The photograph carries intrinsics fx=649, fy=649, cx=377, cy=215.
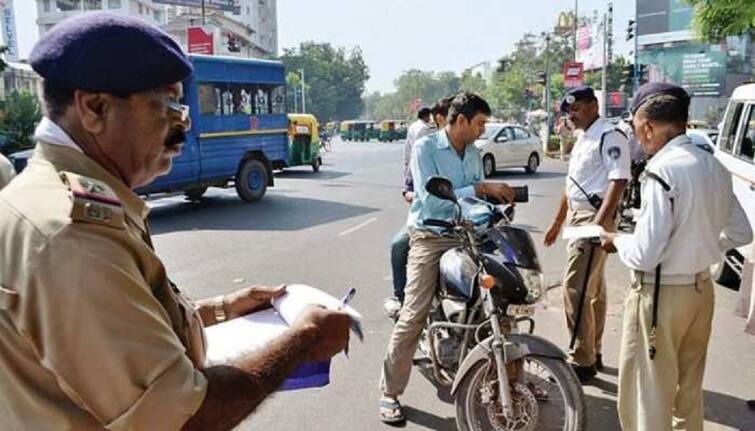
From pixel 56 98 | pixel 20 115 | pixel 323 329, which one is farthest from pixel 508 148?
pixel 56 98

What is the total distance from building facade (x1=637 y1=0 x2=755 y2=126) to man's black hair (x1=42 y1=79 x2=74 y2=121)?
39558 mm

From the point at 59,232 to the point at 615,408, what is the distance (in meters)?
3.43

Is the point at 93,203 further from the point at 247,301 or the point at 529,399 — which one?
the point at 529,399

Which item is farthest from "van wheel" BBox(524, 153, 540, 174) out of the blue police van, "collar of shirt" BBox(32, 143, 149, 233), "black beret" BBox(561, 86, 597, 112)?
"collar of shirt" BBox(32, 143, 149, 233)

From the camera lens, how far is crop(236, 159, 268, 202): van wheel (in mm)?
12711

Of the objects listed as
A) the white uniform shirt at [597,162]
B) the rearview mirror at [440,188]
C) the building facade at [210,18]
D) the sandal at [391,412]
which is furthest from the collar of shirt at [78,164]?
the building facade at [210,18]

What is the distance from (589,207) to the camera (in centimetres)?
429

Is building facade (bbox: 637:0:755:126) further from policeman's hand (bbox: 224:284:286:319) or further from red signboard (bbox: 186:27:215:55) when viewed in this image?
policeman's hand (bbox: 224:284:286:319)

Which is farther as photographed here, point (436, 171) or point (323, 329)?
point (436, 171)

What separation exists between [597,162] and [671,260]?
152 cm

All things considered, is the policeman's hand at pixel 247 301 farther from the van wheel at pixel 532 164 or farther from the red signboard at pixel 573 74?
the red signboard at pixel 573 74

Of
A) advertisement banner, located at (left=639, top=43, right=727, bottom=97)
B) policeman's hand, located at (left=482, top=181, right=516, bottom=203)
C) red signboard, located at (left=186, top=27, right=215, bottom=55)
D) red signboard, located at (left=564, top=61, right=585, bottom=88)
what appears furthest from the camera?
advertisement banner, located at (left=639, top=43, right=727, bottom=97)

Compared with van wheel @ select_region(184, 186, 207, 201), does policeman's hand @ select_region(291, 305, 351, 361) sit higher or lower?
higher

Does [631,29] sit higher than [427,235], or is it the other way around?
[631,29]
